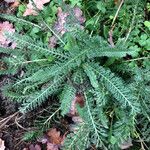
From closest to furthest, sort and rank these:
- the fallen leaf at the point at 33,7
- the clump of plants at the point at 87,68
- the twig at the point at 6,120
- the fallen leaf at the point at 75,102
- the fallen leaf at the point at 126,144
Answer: the clump of plants at the point at 87,68 → the fallen leaf at the point at 126,144 → the fallen leaf at the point at 75,102 → the twig at the point at 6,120 → the fallen leaf at the point at 33,7

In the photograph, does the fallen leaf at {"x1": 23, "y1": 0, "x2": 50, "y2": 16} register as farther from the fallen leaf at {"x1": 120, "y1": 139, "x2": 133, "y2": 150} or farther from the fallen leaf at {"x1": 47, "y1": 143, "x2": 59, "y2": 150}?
the fallen leaf at {"x1": 120, "y1": 139, "x2": 133, "y2": 150}

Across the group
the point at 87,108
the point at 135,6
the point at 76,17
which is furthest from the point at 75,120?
the point at 135,6

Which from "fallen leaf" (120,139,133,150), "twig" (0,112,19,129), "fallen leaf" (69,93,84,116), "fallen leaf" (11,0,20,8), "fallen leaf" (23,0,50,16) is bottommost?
"twig" (0,112,19,129)

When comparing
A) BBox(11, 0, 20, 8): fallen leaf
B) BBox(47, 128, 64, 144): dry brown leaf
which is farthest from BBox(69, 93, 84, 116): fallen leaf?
BBox(11, 0, 20, 8): fallen leaf

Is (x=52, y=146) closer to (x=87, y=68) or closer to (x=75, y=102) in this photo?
(x=75, y=102)

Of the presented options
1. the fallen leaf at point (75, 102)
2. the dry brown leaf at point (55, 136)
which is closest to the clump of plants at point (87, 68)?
the fallen leaf at point (75, 102)

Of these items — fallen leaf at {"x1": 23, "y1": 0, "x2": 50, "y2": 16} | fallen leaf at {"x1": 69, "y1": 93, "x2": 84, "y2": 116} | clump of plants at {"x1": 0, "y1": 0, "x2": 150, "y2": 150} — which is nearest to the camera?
clump of plants at {"x1": 0, "y1": 0, "x2": 150, "y2": 150}

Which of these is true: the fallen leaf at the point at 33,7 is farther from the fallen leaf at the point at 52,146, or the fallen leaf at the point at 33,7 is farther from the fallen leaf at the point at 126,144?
the fallen leaf at the point at 126,144

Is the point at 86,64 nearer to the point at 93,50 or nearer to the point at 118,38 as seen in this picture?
the point at 93,50

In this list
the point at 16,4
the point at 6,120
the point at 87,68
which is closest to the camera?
the point at 87,68

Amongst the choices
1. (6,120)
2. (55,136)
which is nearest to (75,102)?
(55,136)
